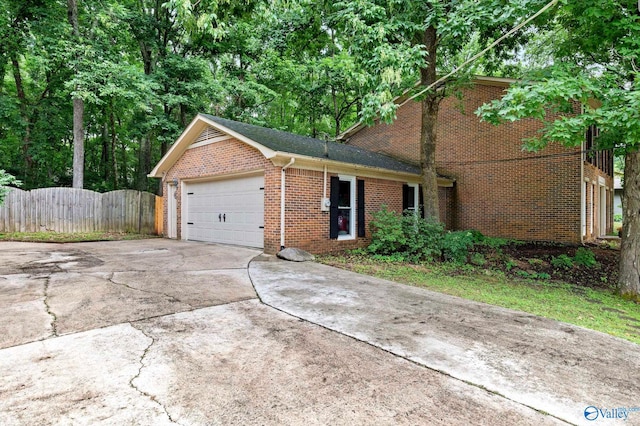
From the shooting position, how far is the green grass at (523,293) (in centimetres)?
441

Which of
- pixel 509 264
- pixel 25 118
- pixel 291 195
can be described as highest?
pixel 25 118

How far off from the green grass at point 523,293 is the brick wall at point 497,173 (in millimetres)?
4995

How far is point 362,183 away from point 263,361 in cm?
760

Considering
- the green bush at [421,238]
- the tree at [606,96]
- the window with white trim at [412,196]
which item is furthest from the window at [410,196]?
the tree at [606,96]

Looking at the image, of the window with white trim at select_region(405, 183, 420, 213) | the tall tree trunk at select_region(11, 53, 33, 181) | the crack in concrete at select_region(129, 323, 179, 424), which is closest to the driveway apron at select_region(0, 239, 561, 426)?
the crack in concrete at select_region(129, 323, 179, 424)

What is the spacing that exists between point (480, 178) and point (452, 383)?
11.9m

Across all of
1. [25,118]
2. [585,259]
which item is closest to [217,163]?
[585,259]

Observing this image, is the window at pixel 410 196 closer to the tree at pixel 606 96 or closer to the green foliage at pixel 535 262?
the green foliage at pixel 535 262

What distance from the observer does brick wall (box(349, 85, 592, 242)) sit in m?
11.0

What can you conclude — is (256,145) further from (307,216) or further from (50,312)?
(50,312)

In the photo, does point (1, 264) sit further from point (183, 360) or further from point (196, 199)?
point (183, 360)

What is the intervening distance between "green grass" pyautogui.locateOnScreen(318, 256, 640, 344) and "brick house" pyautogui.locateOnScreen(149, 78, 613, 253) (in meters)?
1.54

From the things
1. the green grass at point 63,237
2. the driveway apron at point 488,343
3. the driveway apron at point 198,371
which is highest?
the green grass at point 63,237

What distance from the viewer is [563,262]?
28.6 ft
